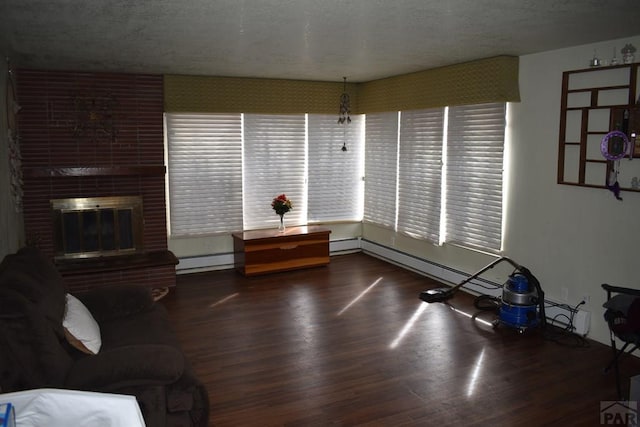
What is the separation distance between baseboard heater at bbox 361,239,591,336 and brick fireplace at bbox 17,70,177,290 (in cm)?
281

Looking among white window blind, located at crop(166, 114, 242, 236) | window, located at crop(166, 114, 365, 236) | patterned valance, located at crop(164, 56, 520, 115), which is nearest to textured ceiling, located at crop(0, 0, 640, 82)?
patterned valance, located at crop(164, 56, 520, 115)

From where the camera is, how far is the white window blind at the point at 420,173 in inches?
237

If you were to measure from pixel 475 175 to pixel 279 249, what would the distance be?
2.52m

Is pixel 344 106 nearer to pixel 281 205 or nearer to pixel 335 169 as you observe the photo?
pixel 335 169

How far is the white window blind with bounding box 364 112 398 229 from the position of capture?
6832mm

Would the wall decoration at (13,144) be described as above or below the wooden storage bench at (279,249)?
above

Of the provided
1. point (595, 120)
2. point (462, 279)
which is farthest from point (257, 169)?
point (595, 120)

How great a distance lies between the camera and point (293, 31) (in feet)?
12.1

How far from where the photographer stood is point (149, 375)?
2.65 meters

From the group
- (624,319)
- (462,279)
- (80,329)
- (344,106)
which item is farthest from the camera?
(344,106)

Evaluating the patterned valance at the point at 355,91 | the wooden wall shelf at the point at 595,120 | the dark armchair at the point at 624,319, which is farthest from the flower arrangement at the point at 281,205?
the dark armchair at the point at 624,319

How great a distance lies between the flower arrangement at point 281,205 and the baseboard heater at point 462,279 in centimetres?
145

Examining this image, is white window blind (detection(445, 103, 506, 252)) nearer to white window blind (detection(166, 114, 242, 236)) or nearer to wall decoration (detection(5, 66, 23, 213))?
white window blind (detection(166, 114, 242, 236))

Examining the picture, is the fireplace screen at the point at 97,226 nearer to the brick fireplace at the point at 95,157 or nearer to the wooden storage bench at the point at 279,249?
the brick fireplace at the point at 95,157
